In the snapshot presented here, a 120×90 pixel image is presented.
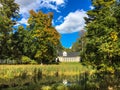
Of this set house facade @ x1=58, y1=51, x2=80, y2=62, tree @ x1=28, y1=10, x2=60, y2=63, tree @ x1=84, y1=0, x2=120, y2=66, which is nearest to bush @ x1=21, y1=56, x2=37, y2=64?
tree @ x1=28, y1=10, x2=60, y2=63

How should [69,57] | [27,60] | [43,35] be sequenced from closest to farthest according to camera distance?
[27,60] < [43,35] < [69,57]

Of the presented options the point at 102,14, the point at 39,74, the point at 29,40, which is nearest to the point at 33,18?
the point at 29,40

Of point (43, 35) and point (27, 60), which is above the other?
point (43, 35)

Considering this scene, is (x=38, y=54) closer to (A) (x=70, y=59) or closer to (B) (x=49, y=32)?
(B) (x=49, y=32)

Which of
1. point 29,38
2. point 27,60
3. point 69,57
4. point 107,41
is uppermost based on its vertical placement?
point 29,38

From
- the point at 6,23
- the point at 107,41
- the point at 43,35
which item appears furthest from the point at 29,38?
the point at 107,41

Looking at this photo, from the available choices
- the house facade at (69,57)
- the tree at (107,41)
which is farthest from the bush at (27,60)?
the house facade at (69,57)

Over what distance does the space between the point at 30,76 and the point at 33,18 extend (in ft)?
128

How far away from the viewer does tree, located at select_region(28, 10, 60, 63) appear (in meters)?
59.7

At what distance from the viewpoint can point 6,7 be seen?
5772 centimetres

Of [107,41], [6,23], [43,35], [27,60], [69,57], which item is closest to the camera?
[107,41]

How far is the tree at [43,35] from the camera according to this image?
59.7 metres

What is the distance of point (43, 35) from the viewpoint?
2365 inches

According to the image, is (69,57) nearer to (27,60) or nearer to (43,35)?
(43,35)
